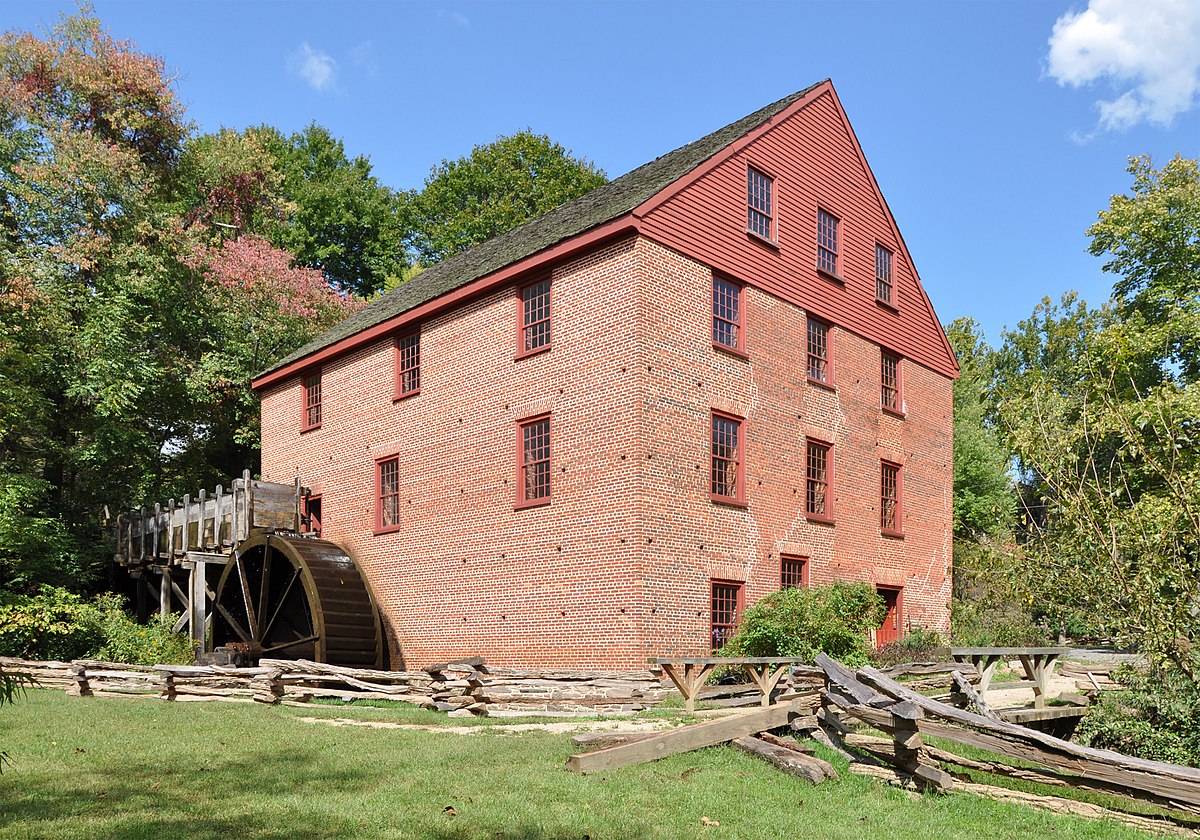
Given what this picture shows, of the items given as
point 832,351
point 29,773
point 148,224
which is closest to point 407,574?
point 832,351

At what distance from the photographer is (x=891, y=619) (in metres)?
23.2

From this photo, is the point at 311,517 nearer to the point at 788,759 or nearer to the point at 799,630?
the point at 799,630

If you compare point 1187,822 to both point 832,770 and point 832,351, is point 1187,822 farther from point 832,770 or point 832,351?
point 832,351

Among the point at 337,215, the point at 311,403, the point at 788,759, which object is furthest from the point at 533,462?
the point at 337,215

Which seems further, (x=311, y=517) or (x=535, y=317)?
(x=311, y=517)

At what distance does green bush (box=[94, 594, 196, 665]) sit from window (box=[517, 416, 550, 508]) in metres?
10.1

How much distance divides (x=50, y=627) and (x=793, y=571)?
16305 millimetres

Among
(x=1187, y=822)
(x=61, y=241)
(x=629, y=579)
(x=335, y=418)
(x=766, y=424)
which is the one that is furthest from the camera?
(x=61, y=241)

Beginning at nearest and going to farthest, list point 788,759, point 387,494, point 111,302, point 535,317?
point 788,759
point 535,317
point 387,494
point 111,302

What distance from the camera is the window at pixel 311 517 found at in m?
25.1

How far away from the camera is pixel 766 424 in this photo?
1964 cm

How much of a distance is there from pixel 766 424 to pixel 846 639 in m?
4.46

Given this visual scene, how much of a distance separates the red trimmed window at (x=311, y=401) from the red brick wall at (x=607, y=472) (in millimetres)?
1020

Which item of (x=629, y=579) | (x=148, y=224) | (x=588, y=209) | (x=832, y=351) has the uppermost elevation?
(x=148, y=224)
